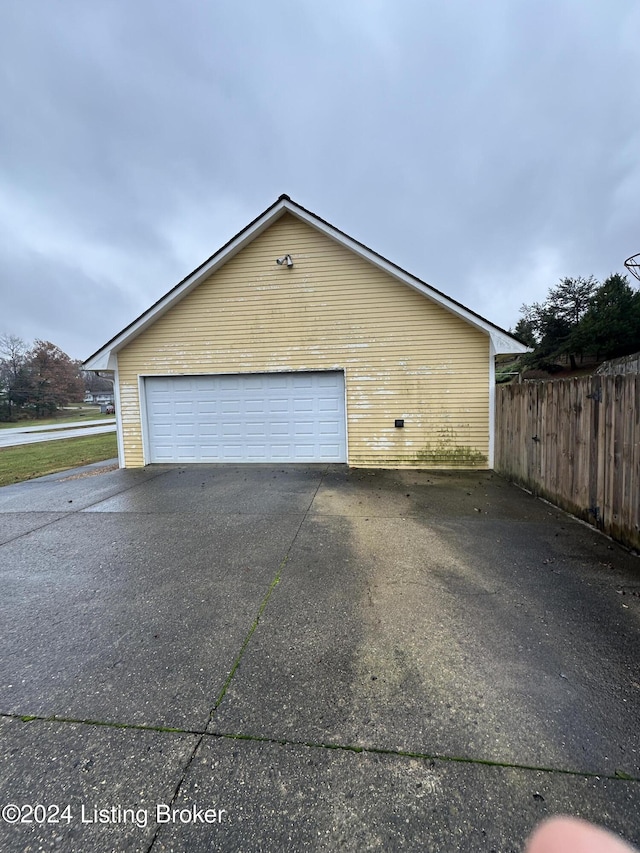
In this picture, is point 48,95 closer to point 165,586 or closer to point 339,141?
point 339,141

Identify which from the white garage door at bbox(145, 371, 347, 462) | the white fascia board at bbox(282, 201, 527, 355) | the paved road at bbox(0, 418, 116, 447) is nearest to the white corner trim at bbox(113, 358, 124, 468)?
the white garage door at bbox(145, 371, 347, 462)

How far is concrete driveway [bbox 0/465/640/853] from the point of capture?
147 centimetres

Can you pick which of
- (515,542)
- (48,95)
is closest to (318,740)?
(515,542)

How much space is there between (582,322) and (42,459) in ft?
144

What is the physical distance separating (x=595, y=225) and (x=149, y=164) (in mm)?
30705

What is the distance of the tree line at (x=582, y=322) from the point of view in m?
33.7

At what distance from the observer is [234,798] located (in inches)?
60.3

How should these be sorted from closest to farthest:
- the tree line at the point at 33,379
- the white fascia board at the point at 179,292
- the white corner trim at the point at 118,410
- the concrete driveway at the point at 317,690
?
the concrete driveway at the point at 317,690
the white fascia board at the point at 179,292
the white corner trim at the point at 118,410
the tree line at the point at 33,379

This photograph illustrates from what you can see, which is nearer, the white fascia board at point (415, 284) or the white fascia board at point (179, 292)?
the white fascia board at point (415, 284)

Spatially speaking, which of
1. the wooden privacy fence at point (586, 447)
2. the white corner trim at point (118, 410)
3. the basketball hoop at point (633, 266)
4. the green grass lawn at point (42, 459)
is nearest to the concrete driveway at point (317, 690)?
the wooden privacy fence at point (586, 447)

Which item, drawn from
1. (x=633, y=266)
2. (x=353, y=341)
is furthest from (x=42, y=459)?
(x=633, y=266)

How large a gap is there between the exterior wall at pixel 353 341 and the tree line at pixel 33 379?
45592 millimetres

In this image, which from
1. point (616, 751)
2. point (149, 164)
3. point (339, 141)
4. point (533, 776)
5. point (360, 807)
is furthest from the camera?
point (149, 164)

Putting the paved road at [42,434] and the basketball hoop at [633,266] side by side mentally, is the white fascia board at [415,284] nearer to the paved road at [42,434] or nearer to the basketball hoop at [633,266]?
the basketball hoop at [633,266]
